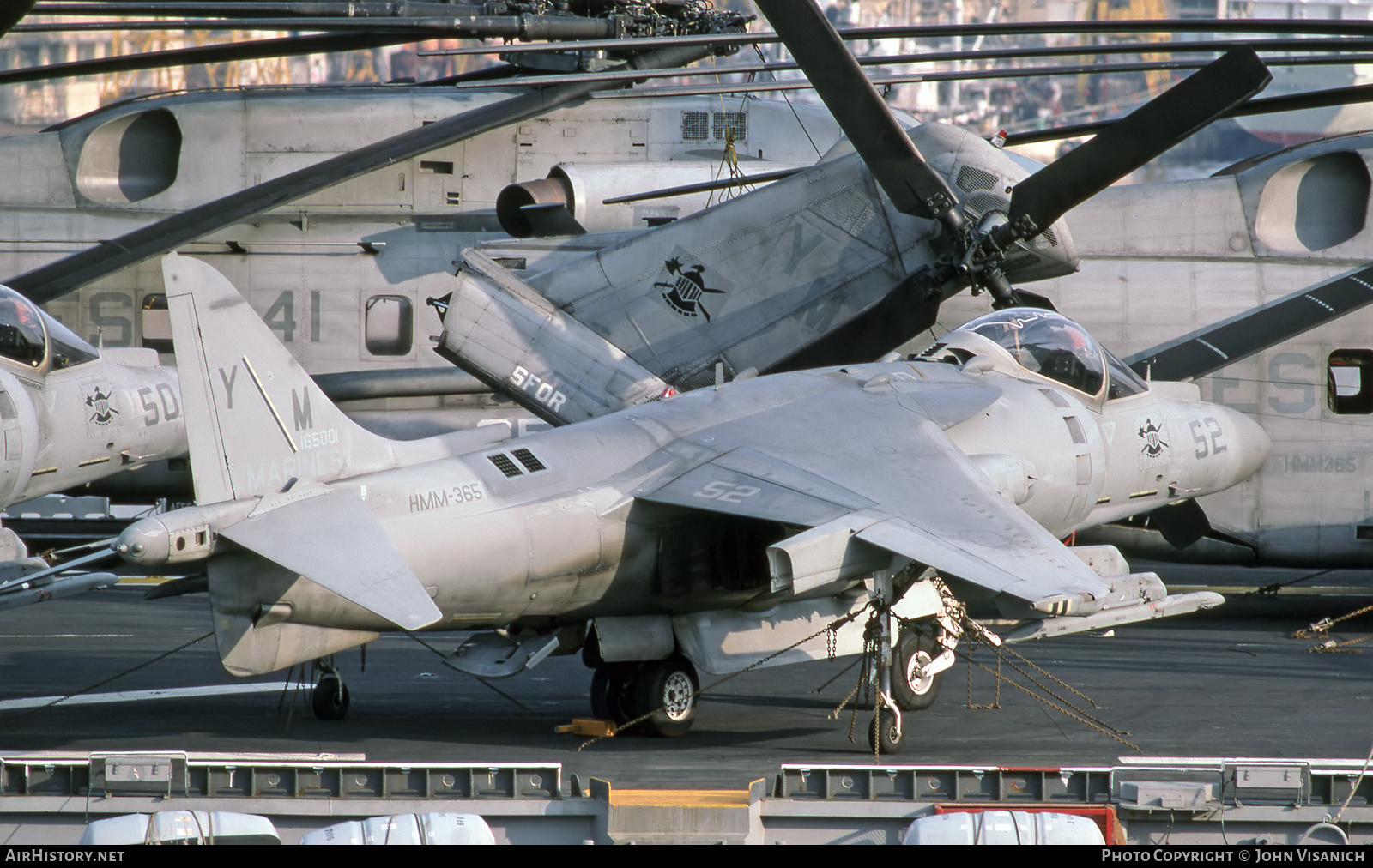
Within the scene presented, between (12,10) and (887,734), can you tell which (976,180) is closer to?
(887,734)

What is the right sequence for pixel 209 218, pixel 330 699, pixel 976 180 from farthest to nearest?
pixel 209 218, pixel 976 180, pixel 330 699

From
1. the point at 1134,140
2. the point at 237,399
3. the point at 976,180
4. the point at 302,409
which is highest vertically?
the point at 1134,140

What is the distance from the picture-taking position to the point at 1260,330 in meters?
18.7

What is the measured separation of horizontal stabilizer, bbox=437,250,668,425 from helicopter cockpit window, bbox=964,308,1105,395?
345cm

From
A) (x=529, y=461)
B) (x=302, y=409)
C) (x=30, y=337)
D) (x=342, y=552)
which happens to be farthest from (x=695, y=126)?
(x=342, y=552)

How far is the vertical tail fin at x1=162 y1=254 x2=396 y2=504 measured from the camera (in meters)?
10.6

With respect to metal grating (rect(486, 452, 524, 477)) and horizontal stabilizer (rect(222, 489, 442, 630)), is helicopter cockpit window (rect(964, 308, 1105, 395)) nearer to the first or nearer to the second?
metal grating (rect(486, 452, 524, 477))

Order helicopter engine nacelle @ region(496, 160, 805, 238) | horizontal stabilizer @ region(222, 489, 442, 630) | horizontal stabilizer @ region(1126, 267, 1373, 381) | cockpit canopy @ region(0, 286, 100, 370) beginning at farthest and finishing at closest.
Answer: helicopter engine nacelle @ region(496, 160, 805, 238), horizontal stabilizer @ region(1126, 267, 1373, 381), cockpit canopy @ region(0, 286, 100, 370), horizontal stabilizer @ region(222, 489, 442, 630)

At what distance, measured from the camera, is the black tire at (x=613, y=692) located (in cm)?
1309

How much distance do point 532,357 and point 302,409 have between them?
4.89m

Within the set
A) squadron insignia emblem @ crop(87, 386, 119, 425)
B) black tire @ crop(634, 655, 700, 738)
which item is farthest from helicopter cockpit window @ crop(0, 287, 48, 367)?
black tire @ crop(634, 655, 700, 738)

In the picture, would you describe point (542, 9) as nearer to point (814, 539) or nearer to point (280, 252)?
point (280, 252)

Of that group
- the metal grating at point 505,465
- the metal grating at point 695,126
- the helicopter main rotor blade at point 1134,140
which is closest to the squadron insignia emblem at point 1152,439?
the helicopter main rotor blade at point 1134,140
